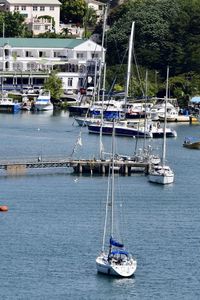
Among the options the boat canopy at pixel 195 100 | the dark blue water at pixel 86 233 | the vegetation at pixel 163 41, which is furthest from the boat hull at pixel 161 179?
the vegetation at pixel 163 41

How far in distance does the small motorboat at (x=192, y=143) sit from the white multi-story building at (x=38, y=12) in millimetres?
41361

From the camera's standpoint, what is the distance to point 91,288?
4884 cm

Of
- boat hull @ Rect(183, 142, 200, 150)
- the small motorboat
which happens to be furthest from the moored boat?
boat hull @ Rect(183, 142, 200, 150)

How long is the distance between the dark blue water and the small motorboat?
13.2 feet

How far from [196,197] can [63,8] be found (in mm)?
65557

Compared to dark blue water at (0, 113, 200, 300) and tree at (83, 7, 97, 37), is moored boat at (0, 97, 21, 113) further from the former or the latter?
dark blue water at (0, 113, 200, 300)

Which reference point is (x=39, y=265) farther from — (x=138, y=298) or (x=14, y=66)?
(x=14, y=66)

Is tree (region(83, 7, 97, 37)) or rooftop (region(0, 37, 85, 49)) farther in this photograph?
tree (region(83, 7, 97, 37))

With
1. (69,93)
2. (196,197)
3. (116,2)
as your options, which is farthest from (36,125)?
(116,2)

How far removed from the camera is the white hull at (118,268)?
49.8 meters

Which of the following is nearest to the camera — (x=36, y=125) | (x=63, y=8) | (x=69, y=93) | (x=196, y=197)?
(x=196, y=197)

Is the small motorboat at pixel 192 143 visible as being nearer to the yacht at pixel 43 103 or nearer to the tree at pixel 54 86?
the yacht at pixel 43 103

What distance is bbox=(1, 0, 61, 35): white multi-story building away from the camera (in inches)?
5054

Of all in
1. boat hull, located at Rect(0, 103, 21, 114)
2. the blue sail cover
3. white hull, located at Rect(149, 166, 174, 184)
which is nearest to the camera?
the blue sail cover
